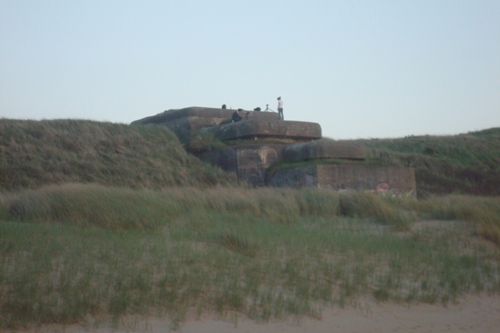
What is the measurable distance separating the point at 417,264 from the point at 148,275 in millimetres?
4070

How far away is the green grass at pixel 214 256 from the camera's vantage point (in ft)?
22.6

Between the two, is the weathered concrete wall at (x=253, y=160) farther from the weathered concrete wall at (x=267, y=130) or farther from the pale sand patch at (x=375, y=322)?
the pale sand patch at (x=375, y=322)

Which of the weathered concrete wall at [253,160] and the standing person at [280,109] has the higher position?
the standing person at [280,109]

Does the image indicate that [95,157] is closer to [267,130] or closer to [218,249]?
[267,130]

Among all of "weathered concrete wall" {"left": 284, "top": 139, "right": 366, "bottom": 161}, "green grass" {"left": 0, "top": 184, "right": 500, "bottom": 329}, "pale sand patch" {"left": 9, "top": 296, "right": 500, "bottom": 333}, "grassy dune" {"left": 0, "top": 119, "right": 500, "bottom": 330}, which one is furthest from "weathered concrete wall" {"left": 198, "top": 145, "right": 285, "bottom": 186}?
"pale sand patch" {"left": 9, "top": 296, "right": 500, "bottom": 333}

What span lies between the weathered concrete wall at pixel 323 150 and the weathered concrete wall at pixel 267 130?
1.04m

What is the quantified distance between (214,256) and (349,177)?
1067 cm

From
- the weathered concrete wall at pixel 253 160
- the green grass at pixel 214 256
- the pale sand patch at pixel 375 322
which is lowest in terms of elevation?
the pale sand patch at pixel 375 322

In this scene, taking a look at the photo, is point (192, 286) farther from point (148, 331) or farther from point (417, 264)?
point (417, 264)

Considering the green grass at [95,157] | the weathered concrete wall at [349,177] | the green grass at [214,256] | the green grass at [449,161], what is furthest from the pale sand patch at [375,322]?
the green grass at [449,161]

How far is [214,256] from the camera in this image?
341 inches

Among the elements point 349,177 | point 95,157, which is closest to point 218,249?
point 349,177

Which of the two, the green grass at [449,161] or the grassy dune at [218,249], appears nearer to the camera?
the grassy dune at [218,249]

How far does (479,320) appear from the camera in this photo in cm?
808
